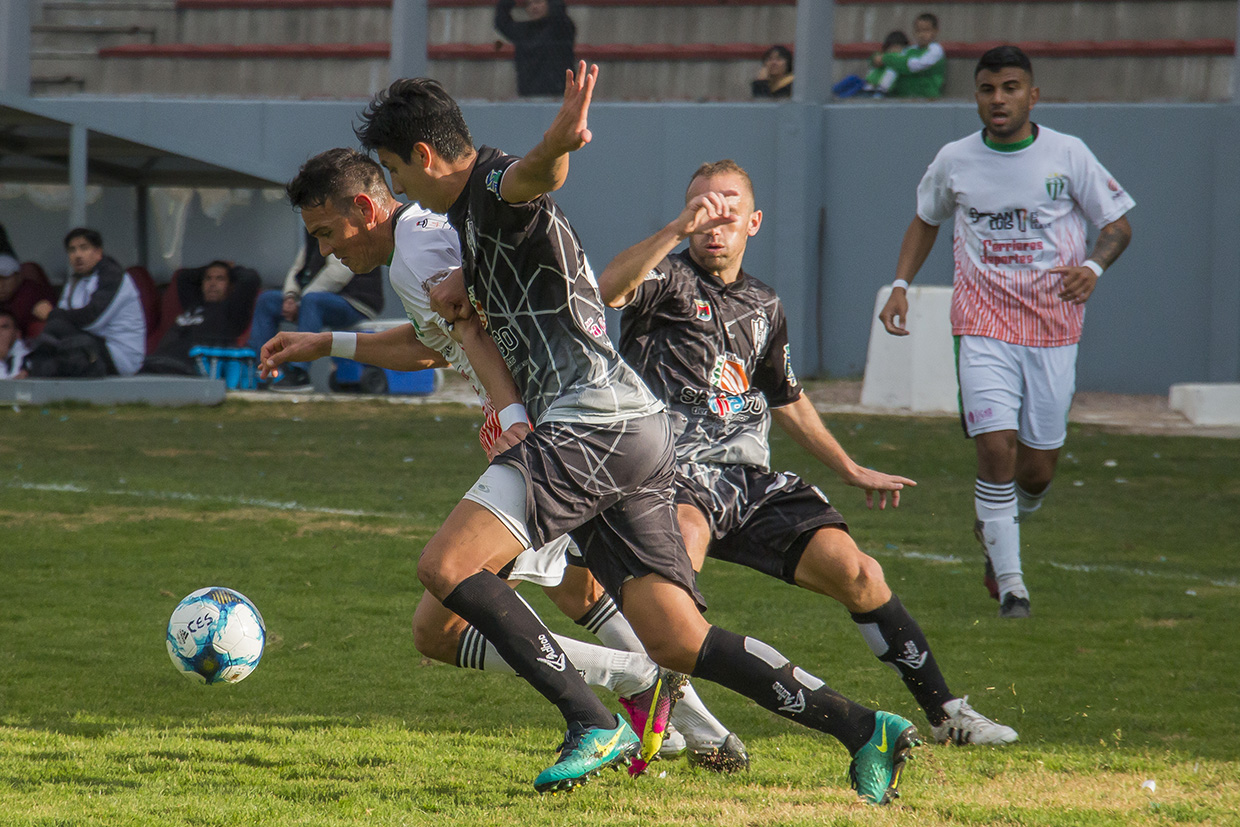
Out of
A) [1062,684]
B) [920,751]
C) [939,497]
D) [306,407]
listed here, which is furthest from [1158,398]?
[920,751]

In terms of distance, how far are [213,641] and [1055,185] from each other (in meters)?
3.79

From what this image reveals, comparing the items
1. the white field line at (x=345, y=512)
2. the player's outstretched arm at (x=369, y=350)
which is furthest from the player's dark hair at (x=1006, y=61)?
the player's outstretched arm at (x=369, y=350)

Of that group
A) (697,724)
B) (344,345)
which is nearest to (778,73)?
(344,345)

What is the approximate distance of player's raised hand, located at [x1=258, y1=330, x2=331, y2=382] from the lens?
13.6 ft

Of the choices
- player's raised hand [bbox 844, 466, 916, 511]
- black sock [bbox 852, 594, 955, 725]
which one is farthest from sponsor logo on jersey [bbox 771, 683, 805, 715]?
player's raised hand [bbox 844, 466, 916, 511]

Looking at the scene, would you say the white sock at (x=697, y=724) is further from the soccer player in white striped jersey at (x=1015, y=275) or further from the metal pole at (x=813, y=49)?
the metal pole at (x=813, y=49)

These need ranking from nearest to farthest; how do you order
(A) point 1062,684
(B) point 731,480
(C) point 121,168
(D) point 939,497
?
(B) point 731,480 → (A) point 1062,684 → (D) point 939,497 → (C) point 121,168

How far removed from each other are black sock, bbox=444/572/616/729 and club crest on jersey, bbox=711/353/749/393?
116cm

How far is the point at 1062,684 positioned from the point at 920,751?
996 millimetres

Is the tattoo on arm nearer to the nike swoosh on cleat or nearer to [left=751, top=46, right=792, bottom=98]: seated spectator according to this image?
the nike swoosh on cleat

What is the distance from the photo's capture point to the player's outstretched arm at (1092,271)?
223 inches

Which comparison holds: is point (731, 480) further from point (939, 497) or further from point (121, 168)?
point (121, 168)

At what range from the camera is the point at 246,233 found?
53.8ft

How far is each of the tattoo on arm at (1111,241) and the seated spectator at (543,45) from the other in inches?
475
